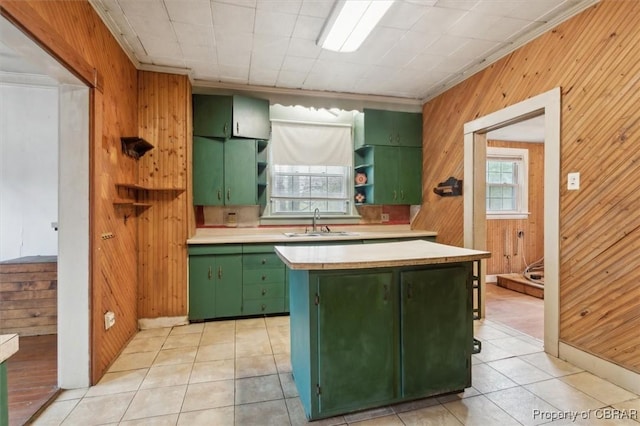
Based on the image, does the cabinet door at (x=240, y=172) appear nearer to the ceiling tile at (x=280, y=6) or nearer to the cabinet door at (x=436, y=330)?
the ceiling tile at (x=280, y=6)

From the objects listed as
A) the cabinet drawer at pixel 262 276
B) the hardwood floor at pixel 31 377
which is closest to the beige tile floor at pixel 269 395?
the hardwood floor at pixel 31 377

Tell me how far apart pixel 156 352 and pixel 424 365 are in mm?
2315

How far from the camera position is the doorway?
2209 mm

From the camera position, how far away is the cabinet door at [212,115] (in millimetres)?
3688

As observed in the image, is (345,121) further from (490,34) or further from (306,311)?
(306,311)

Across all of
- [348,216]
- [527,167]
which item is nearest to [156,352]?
[348,216]

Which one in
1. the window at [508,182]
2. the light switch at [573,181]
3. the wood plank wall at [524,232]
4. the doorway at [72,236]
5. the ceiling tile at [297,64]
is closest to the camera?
the doorway at [72,236]

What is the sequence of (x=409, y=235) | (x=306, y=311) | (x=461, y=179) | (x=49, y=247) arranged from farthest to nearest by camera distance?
(x=409, y=235), (x=461, y=179), (x=49, y=247), (x=306, y=311)

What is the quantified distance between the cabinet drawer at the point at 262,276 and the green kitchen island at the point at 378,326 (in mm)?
1574

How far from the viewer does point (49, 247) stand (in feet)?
11.5

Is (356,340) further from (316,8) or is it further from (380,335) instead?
(316,8)

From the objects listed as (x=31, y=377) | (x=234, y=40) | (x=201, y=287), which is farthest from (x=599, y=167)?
(x=31, y=377)

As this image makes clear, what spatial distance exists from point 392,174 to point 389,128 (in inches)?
25.3

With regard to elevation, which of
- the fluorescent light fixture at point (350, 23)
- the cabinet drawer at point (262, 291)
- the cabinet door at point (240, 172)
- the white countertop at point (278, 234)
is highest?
the fluorescent light fixture at point (350, 23)
